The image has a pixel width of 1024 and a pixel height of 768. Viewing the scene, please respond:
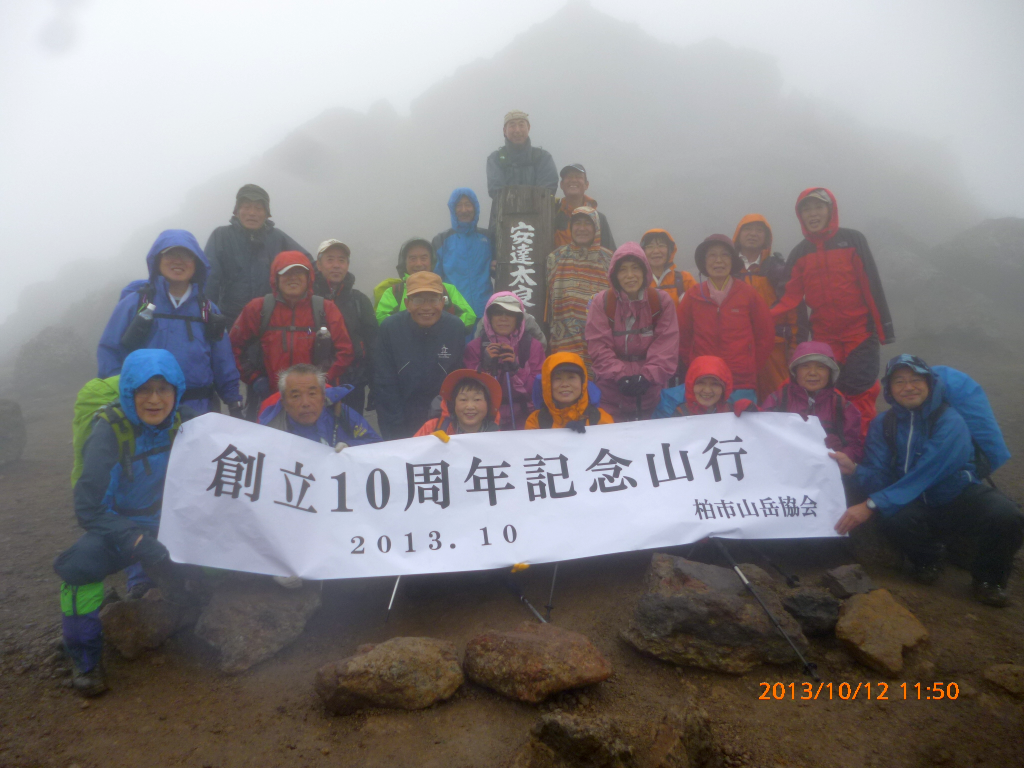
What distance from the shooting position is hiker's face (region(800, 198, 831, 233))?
585cm

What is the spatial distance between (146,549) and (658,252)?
5.83m

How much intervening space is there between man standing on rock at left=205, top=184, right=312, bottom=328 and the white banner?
2.40 m

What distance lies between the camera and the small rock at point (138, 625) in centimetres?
372

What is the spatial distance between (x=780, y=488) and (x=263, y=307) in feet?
16.1

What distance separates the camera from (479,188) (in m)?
46.8

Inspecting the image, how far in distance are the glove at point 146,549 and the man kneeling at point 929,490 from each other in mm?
4885

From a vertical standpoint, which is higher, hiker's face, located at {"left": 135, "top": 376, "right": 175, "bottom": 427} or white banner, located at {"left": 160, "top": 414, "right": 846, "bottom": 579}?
hiker's face, located at {"left": 135, "top": 376, "right": 175, "bottom": 427}

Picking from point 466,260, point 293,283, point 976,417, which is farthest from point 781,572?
point 466,260

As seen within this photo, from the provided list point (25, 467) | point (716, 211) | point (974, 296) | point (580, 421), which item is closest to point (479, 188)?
point (716, 211)

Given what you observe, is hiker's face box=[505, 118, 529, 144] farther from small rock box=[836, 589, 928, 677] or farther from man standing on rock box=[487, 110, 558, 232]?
small rock box=[836, 589, 928, 677]

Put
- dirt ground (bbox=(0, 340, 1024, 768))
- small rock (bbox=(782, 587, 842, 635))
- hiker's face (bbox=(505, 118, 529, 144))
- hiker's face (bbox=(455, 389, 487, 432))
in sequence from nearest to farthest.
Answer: dirt ground (bbox=(0, 340, 1024, 768)) → small rock (bbox=(782, 587, 842, 635)) → hiker's face (bbox=(455, 389, 487, 432)) → hiker's face (bbox=(505, 118, 529, 144))

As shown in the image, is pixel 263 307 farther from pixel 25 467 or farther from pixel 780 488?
pixel 25 467

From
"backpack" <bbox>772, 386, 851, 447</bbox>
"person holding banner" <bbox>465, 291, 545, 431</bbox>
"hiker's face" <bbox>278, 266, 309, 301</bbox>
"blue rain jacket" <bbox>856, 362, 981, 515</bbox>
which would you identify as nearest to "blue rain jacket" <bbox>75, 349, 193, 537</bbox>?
"hiker's face" <bbox>278, 266, 309, 301</bbox>

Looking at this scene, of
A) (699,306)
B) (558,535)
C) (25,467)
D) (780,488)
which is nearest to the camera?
(558,535)
